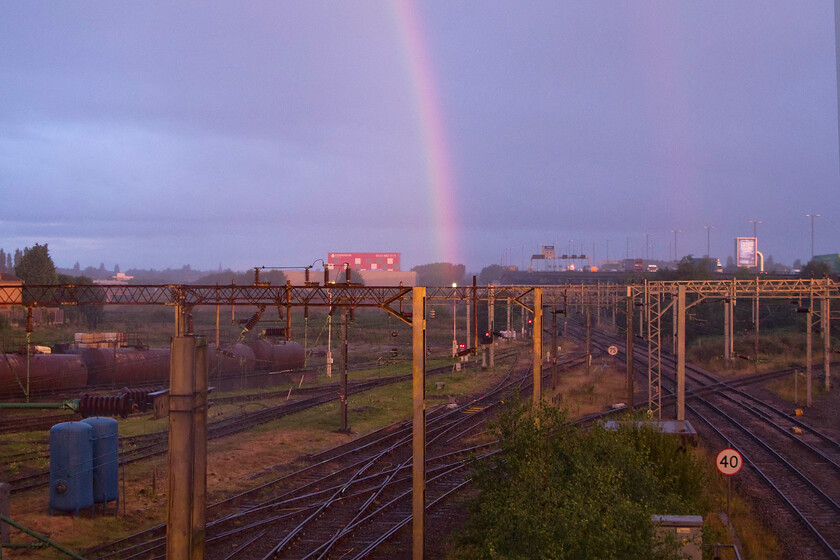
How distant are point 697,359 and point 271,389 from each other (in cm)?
3203

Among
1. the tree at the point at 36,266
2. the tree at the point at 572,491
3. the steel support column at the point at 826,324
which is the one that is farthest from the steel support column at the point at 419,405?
the tree at the point at 36,266

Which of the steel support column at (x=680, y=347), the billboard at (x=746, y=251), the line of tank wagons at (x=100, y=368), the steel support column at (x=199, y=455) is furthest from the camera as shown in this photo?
the billboard at (x=746, y=251)

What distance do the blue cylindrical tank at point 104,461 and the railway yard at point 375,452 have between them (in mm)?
412

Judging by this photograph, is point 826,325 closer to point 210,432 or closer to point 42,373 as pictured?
point 210,432

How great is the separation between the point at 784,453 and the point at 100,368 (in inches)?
1065

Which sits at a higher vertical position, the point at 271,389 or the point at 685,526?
the point at 685,526

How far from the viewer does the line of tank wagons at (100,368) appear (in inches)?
1014

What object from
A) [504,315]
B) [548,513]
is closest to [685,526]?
[548,513]

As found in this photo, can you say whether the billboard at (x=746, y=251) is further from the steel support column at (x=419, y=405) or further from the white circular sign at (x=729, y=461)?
the steel support column at (x=419, y=405)

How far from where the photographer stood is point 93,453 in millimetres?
14586

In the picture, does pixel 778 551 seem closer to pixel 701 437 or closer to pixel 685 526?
pixel 685 526

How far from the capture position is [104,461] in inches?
572

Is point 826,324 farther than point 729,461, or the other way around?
point 826,324

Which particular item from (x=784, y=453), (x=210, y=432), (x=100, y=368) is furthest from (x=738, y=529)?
(x=100, y=368)
